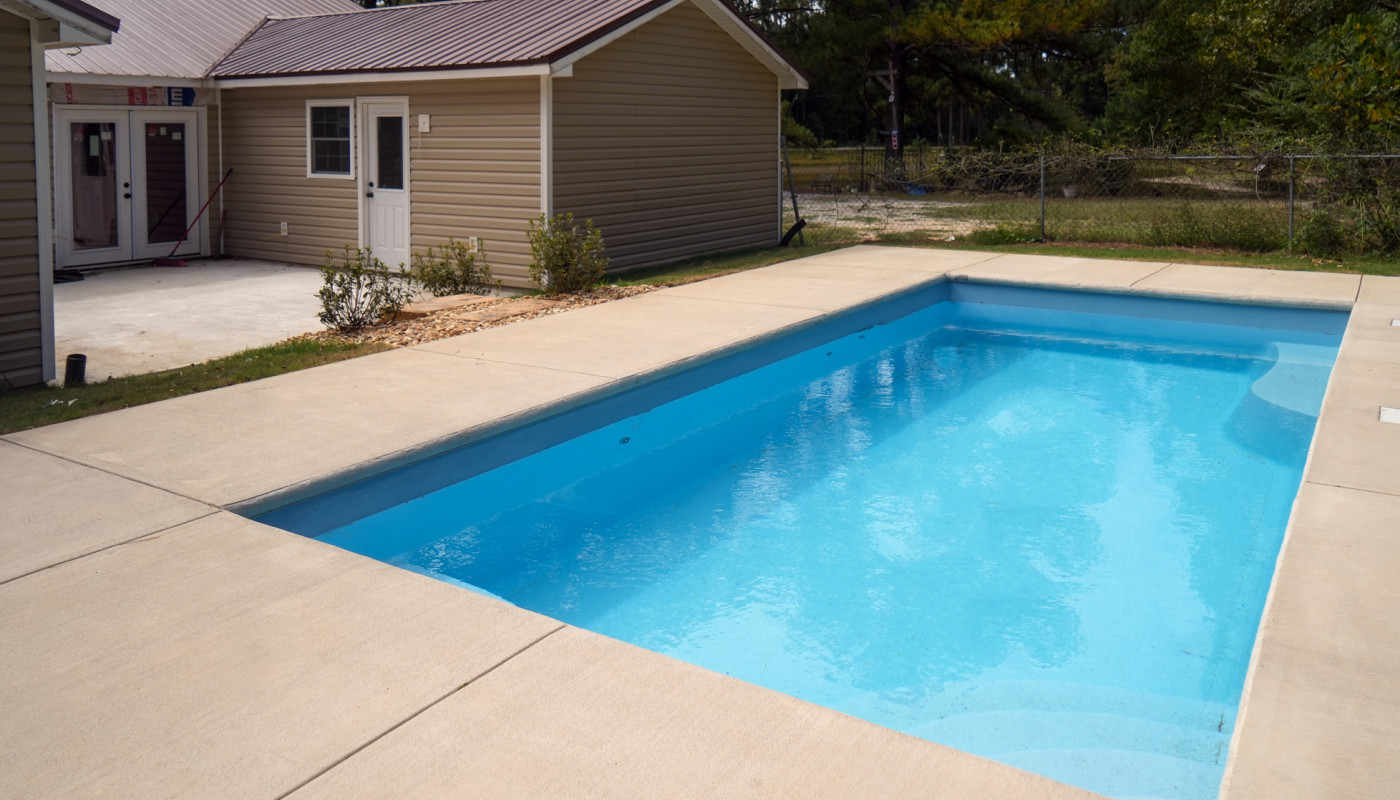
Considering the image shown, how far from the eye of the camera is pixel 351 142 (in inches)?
529

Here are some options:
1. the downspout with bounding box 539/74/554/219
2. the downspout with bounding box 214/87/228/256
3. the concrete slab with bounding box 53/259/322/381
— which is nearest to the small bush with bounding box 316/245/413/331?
the concrete slab with bounding box 53/259/322/381

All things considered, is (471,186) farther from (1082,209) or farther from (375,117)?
(1082,209)

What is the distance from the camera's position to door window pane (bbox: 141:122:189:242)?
1400 cm

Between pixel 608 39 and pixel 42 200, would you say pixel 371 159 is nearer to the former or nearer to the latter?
pixel 608 39

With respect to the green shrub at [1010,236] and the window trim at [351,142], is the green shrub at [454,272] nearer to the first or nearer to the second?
the window trim at [351,142]

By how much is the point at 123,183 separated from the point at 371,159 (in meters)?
3.05

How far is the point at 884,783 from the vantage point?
299cm

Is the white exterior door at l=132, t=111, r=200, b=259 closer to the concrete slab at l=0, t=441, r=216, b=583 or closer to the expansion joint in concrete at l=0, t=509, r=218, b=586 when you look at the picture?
the concrete slab at l=0, t=441, r=216, b=583

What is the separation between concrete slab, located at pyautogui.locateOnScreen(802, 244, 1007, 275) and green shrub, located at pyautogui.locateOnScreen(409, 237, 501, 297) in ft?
12.8

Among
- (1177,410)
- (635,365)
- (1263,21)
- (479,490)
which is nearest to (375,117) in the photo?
(635,365)

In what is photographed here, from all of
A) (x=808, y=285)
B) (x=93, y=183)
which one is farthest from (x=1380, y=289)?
(x=93, y=183)

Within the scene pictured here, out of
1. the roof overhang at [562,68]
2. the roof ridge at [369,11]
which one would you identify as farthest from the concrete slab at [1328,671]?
the roof ridge at [369,11]

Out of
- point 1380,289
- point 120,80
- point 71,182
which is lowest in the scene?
point 1380,289

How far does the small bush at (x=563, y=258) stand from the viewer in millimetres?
11367
